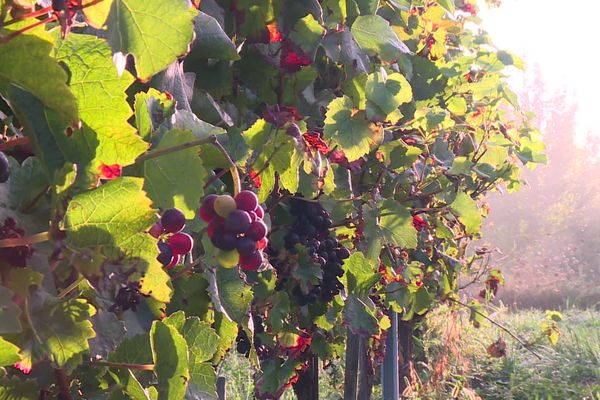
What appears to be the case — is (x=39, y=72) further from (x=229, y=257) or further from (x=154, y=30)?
(x=229, y=257)

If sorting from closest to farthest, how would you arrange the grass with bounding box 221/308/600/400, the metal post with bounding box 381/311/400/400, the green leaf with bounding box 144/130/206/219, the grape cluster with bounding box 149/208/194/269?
the grape cluster with bounding box 149/208/194/269 < the green leaf with bounding box 144/130/206/219 < the metal post with bounding box 381/311/400/400 < the grass with bounding box 221/308/600/400

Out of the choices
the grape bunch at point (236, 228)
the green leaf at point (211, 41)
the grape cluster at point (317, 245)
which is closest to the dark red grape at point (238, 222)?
the grape bunch at point (236, 228)

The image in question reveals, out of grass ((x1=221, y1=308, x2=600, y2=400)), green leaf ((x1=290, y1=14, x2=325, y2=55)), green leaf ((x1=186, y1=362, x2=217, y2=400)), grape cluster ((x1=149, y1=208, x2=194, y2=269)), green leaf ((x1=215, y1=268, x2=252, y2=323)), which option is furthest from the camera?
grass ((x1=221, y1=308, x2=600, y2=400))

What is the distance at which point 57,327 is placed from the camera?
24.5 inches

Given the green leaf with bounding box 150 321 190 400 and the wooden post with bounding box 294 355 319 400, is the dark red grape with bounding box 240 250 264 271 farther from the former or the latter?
the wooden post with bounding box 294 355 319 400

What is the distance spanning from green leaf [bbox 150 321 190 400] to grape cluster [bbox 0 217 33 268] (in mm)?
208

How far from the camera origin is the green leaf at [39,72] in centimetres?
50

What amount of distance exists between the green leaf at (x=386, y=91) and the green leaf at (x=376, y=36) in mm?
90

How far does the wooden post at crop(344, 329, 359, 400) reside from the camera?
Result: 3.24 meters

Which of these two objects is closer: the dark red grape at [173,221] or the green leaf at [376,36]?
the dark red grape at [173,221]

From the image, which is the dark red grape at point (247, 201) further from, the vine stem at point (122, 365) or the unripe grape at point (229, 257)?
the vine stem at point (122, 365)

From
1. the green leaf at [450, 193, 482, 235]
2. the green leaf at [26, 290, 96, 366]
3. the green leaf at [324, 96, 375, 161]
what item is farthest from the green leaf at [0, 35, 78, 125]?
the green leaf at [450, 193, 482, 235]

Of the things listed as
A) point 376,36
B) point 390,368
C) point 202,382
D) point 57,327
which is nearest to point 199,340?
point 202,382

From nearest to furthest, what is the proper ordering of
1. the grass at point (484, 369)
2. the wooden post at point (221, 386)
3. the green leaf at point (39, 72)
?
the green leaf at point (39, 72)
the wooden post at point (221, 386)
the grass at point (484, 369)
